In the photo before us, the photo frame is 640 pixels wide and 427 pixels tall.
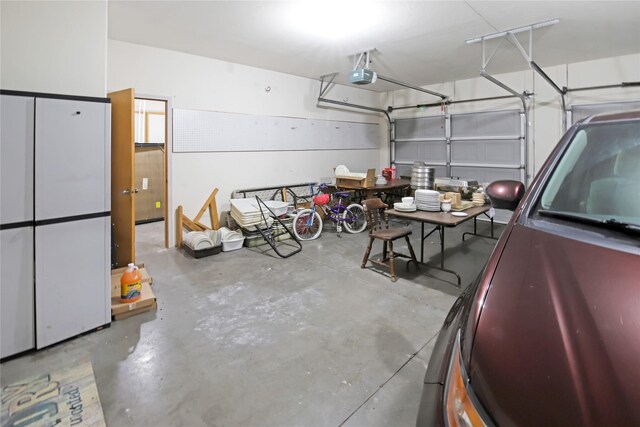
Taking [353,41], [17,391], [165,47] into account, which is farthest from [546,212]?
[165,47]

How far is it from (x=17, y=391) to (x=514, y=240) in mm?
2701

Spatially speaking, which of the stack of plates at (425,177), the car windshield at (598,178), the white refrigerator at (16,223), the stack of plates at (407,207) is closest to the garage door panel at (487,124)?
the stack of plates at (425,177)

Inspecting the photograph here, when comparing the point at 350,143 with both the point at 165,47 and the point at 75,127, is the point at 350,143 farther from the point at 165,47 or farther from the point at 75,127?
the point at 75,127

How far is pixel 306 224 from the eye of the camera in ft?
17.7

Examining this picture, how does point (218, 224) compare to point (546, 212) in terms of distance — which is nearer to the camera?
point (546, 212)

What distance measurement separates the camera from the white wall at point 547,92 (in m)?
5.21

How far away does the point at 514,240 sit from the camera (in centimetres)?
114

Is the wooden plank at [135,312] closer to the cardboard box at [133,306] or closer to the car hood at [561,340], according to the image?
the cardboard box at [133,306]

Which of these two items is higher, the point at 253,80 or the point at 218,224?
the point at 253,80

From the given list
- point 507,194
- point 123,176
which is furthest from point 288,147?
point 507,194

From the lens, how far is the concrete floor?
72.1 inches

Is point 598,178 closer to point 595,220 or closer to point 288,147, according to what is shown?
point 595,220

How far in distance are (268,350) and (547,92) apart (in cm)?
648

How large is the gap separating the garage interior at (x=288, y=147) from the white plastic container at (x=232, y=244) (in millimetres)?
127
